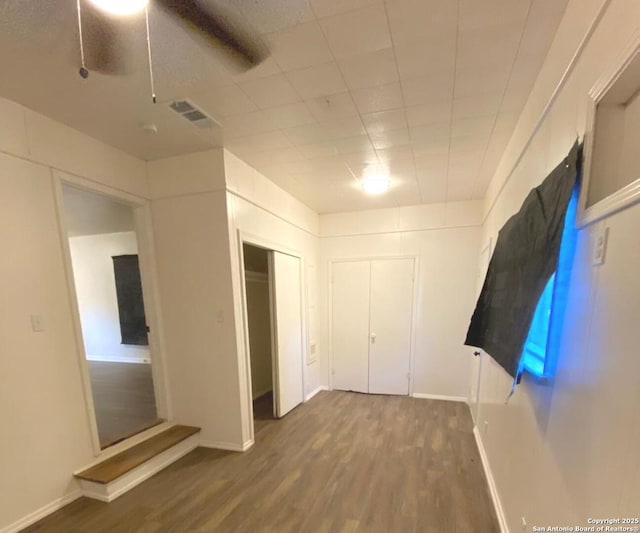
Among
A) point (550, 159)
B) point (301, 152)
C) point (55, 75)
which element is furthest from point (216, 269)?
point (550, 159)

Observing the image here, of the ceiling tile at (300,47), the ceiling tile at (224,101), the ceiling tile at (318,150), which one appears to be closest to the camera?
the ceiling tile at (300,47)

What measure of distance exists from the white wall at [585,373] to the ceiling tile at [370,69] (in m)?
0.75

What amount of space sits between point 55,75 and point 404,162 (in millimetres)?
2583

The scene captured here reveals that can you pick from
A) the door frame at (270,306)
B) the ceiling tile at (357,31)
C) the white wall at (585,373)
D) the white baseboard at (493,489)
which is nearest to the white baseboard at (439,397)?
the white baseboard at (493,489)

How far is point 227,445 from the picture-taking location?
272 cm

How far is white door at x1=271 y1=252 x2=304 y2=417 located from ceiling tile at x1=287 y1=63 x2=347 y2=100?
1.90 metres

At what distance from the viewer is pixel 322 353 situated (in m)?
Answer: 4.52

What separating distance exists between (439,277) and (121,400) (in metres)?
4.46

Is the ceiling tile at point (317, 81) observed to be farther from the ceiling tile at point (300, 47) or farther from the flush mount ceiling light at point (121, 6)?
the flush mount ceiling light at point (121, 6)

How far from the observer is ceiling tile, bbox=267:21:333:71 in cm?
134

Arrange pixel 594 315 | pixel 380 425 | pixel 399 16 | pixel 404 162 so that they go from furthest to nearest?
1. pixel 380 425
2. pixel 404 162
3. pixel 399 16
4. pixel 594 315

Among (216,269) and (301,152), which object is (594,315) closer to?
(301,152)

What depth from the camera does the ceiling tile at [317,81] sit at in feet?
5.22

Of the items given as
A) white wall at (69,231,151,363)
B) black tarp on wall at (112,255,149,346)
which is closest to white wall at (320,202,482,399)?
black tarp on wall at (112,255,149,346)
